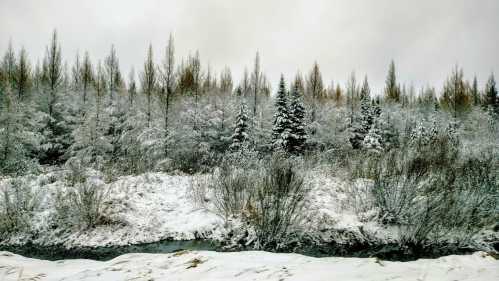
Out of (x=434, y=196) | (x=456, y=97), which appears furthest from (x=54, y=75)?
(x=456, y=97)

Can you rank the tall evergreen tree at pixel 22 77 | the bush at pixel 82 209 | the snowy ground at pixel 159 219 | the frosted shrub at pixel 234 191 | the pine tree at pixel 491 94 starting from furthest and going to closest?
1. the pine tree at pixel 491 94
2. the tall evergreen tree at pixel 22 77
3. the frosted shrub at pixel 234 191
4. the bush at pixel 82 209
5. the snowy ground at pixel 159 219

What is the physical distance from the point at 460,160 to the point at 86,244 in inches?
504

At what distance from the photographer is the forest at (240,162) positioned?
7.63m

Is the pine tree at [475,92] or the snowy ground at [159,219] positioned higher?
the pine tree at [475,92]

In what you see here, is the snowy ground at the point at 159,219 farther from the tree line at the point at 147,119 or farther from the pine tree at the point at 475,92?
the pine tree at the point at 475,92

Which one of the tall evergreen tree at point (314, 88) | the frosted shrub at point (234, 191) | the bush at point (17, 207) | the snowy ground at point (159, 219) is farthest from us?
the tall evergreen tree at point (314, 88)

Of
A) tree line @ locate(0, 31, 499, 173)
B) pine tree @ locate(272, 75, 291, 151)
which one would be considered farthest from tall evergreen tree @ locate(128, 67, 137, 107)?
pine tree @ locate(272, 75, 291, 151)

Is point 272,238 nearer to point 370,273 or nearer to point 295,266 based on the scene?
point 295,266

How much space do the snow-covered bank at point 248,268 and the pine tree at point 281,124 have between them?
52.9ft

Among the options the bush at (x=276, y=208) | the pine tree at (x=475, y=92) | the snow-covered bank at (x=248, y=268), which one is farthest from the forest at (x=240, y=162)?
the pine tree at (x=475, y=92)

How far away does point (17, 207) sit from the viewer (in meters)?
8.14

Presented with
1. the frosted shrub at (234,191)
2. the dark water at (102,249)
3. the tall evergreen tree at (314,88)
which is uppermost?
the tall evergreen tree at (314,88)

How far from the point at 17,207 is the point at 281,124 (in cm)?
1696

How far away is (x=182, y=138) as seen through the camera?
18.2 metres
